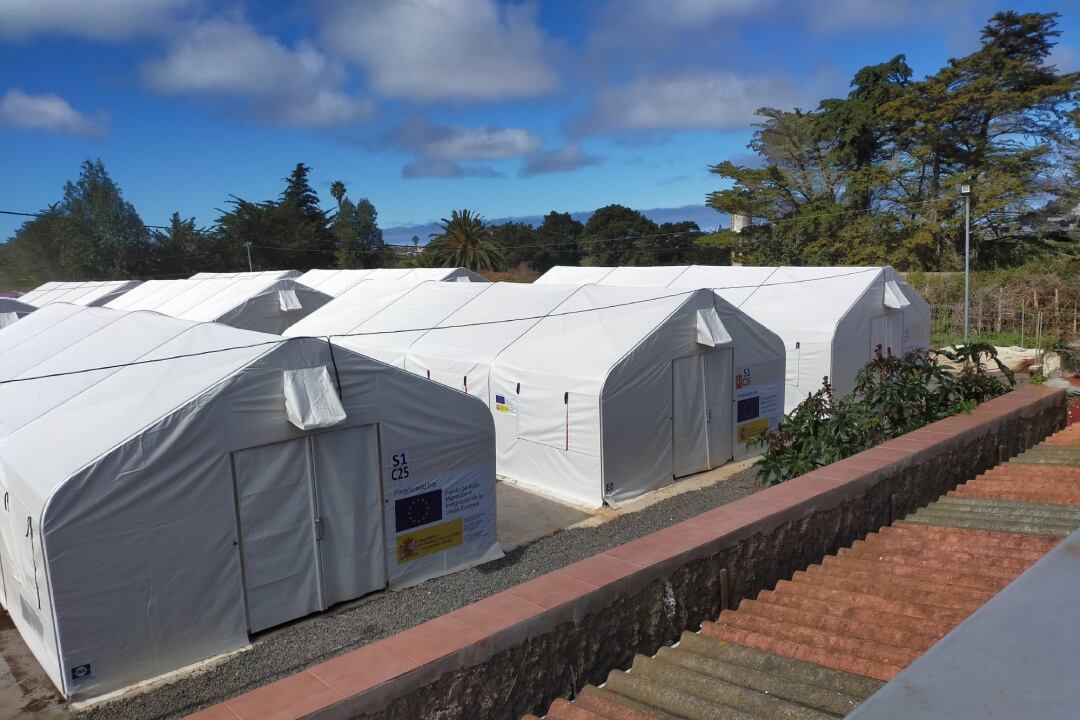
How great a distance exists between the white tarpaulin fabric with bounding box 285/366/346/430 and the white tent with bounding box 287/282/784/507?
13.7 feet

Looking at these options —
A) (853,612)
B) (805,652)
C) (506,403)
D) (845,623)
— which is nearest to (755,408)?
(506,403)

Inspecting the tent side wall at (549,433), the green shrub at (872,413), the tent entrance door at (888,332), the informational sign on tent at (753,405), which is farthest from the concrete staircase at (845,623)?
the tent entrance door at (888,332)

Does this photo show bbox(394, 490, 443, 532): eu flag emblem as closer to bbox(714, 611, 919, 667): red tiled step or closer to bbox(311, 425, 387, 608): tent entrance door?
bbox(311, 425, 387, 608): tent entrance door

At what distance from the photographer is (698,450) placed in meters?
12.2

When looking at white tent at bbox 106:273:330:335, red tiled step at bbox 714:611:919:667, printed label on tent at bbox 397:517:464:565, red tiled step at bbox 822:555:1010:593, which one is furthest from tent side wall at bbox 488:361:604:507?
white tent at bbox 106:273:330:335

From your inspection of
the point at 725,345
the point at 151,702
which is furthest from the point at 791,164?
the point at 151,702

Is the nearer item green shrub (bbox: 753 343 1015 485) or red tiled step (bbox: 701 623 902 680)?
red tiled step (bbox: 701 623 902 680)

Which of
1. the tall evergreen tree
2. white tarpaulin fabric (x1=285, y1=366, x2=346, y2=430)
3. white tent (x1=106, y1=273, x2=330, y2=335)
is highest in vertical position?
the tall evergreen tree

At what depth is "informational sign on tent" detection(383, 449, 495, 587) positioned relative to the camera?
8148 millimetres

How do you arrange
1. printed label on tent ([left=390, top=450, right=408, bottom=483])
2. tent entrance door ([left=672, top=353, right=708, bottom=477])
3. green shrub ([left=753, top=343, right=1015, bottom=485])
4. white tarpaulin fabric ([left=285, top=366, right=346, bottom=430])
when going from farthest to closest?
tent entrance door ([left=672, top=353, right=708, bottom=477]) → printed label on tent ([left=390, top=450, right=408, bottom=483]) → green shrub ([left=753, top=343, right=1015, bottom=485]) → white tarpaulin fabric ([left=285, top=366, right=346, bottom=430])

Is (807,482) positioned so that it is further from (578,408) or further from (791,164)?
(791,164)

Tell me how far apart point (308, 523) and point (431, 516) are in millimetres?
1455

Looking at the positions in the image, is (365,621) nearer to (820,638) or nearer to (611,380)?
(611,380)

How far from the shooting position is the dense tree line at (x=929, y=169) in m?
30.5
